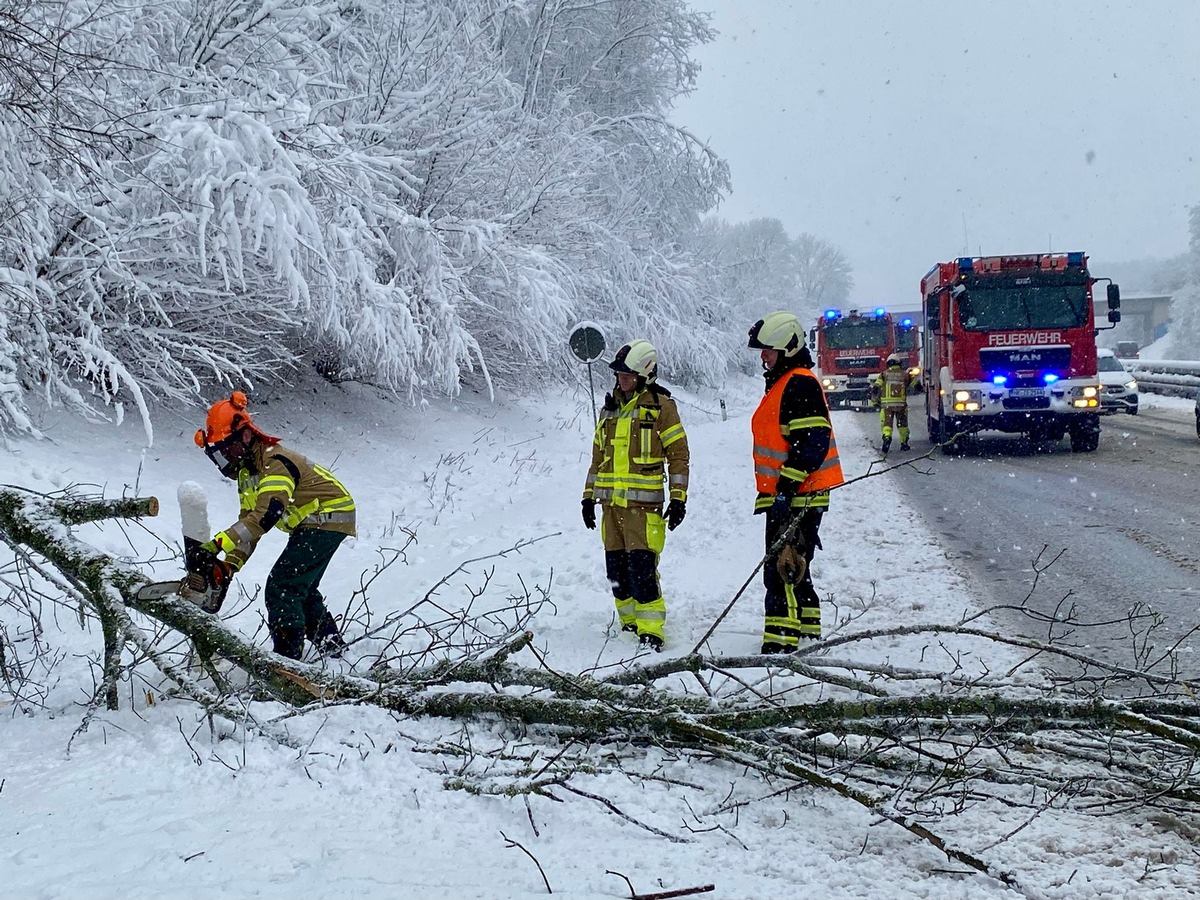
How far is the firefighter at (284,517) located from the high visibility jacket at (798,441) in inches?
94.0

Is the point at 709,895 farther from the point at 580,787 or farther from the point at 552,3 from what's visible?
the point at 552,3

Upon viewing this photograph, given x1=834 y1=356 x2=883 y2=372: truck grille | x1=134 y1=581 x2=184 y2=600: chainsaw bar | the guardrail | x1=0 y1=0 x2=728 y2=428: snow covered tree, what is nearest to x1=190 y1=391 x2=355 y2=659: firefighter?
x1=134 y1=581 x2=184 y2=600: chainsaw bar

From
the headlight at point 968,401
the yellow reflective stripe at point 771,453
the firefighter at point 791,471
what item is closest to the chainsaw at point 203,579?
the firefighter at point 791,471

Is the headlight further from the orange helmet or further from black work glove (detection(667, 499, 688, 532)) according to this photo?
the orange helmet

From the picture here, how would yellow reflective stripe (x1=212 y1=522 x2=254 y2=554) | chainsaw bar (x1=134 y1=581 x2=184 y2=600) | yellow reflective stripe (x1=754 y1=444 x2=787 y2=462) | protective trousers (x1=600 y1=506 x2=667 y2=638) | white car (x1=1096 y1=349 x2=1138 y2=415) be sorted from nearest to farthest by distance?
chainsaw bar (x1=134 y1=581 x2=184 y2=600) < yellow reflective stripe (x1=212 y1=522 x2=254 y2=554) < yellow reflective stripe (x1=754 y1=444 x2=787 y2=462) < protective trousers (x1=600 y1=506 x2=667 y2=638) < white car (x1=1096 y1=349 x2=1138 y2=415)

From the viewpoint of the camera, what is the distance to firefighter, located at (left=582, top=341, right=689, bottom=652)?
537 cm

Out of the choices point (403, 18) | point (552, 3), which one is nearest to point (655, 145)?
point (552, 3)

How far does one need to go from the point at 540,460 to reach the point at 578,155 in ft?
20.0

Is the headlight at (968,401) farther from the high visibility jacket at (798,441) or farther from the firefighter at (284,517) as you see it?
the firefighter at (284,517)

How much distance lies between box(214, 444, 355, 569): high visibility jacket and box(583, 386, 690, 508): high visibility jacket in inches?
62.1

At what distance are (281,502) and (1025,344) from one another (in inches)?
483

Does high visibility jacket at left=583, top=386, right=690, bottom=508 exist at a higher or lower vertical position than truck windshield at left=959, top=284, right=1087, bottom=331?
lower

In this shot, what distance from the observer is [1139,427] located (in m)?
17.4

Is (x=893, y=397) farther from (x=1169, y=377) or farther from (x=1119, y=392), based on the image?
(x=1169, y=377)
